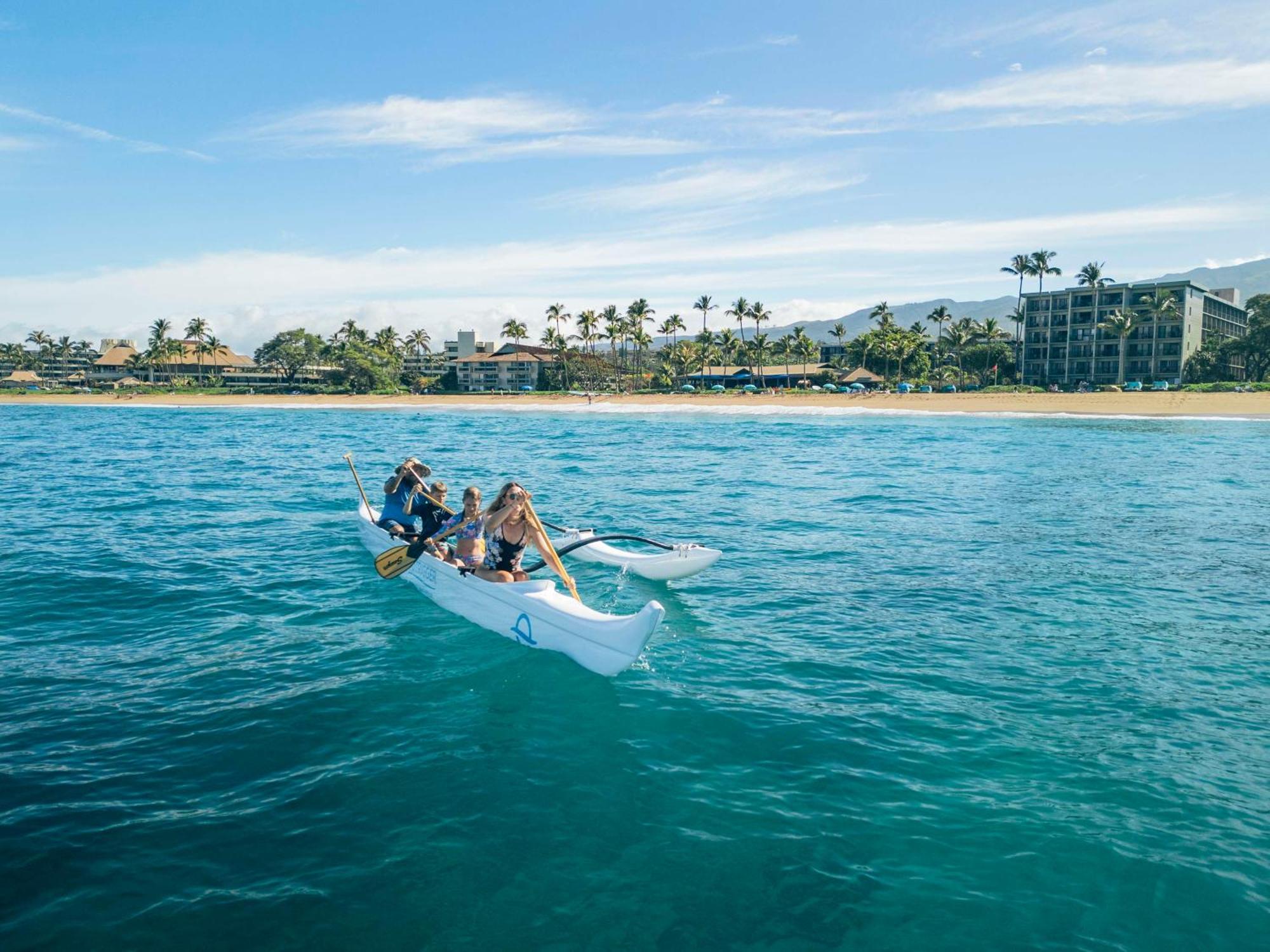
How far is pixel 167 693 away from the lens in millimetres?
8586

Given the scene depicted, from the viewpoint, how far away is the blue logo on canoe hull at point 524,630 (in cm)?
966

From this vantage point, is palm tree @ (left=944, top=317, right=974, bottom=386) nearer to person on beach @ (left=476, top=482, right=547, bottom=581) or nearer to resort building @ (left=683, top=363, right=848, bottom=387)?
resort building @ (left=683, top=363, right=848, bottom=387)

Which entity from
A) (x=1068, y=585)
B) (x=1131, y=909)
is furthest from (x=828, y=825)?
(x=1068, y=585)

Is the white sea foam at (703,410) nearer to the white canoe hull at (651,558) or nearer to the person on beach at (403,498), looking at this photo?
the white canoe hull at (651,558)

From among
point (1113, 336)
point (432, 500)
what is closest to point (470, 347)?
point (1113, 336)

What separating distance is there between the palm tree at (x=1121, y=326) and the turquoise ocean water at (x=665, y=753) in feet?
294

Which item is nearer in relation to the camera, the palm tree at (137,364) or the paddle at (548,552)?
the paddle at (548,552)

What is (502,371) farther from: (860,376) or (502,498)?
(502,498)

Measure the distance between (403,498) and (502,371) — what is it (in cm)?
11940

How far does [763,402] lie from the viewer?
83438 mm

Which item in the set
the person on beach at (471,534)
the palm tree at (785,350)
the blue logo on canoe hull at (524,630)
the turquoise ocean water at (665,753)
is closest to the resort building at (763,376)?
the palm tree at (785,350)

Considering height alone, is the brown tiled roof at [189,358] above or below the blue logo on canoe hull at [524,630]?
above

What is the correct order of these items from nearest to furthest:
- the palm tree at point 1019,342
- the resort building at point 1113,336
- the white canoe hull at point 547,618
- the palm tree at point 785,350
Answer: the white canoe hull at point 547,618, the resort building at point 1113,336, the palm tree at point 1019,342, the palm tree at point 785,350

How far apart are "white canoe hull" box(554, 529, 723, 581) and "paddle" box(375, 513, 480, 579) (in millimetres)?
2147
